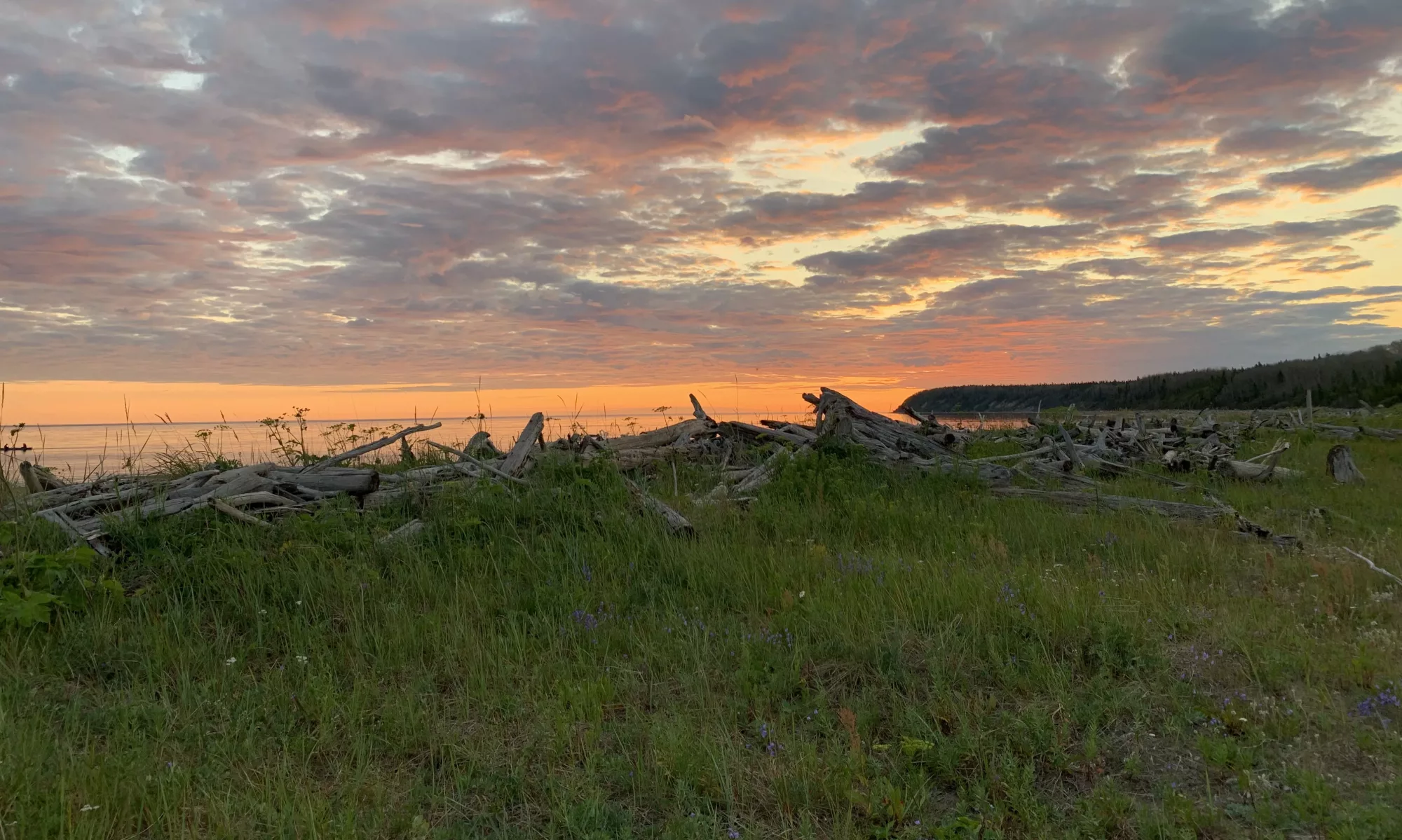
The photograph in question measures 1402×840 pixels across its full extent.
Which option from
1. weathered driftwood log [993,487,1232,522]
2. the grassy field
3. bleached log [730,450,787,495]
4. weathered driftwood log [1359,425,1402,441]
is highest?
bleached log [730,450,787,495]

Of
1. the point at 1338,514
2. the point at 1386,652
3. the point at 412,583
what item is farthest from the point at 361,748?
the point at 1338,514

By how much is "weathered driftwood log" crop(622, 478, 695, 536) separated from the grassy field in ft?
0.99

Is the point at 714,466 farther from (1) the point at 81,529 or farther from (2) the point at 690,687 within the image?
(1) the point at 81,529

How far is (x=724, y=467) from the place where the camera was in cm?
1113

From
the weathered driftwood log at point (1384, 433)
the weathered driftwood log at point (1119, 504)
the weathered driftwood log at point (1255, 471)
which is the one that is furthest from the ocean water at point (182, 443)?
the weathered driftwood log at point (1384, 433)

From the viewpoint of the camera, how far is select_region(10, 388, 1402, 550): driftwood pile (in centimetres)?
729

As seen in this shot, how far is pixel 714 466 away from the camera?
11.2 m

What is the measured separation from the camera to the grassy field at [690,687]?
339cm

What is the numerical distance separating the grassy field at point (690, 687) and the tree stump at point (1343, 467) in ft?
18.8

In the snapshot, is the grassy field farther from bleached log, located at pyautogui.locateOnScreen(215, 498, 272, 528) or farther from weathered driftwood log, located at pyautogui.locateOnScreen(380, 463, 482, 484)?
weathered driftwood log, located at pyautogui.locateOnScreen(380, 463, 482, 484)

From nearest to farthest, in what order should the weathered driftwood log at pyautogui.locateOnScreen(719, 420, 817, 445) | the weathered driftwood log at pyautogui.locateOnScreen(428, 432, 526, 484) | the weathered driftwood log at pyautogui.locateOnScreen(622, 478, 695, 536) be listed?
the weathered driftwood log at pyautogui.locateOnScreen(622, 478, 695, 536) → the weathered driftwood log at pyautogui.locateOnScreen(428, 432, 526, 484) → the weathered driftwood log at pyautogui.locateOnScreen(719, 420, 817, 445)

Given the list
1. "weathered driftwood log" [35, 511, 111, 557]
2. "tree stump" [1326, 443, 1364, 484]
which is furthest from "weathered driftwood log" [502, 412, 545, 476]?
"tree stump" [1326, 443, 1364, 484]

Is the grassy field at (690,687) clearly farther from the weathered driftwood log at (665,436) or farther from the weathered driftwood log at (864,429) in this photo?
the weathered driftwood log at (864,429)

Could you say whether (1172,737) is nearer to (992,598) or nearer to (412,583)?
(992,598)
